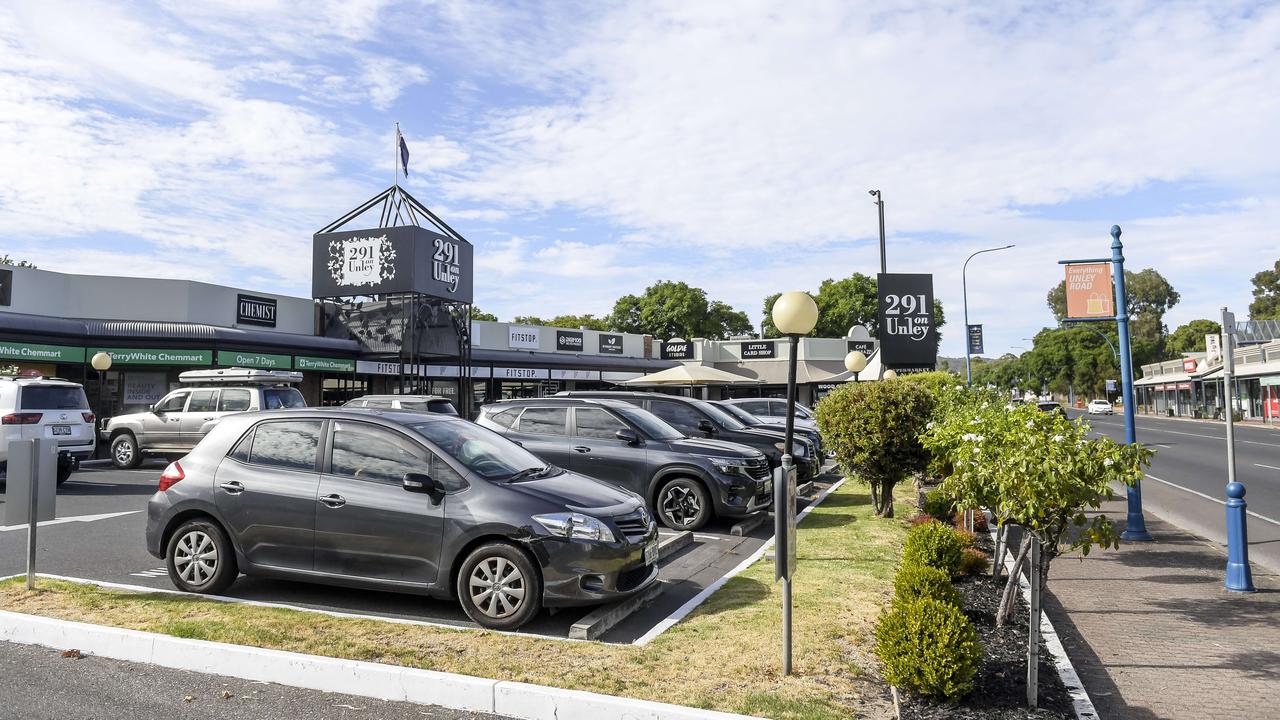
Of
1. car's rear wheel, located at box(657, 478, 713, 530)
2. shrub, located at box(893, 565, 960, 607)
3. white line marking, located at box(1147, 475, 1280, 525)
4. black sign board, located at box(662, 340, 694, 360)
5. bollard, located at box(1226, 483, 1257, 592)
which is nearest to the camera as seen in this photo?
shrub, located at box(893, 565, 960, 607)

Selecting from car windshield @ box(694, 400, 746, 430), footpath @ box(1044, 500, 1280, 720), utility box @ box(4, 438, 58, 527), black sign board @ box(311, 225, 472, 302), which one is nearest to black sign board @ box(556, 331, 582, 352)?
black sign board @ box(311, 225, 472, 302)

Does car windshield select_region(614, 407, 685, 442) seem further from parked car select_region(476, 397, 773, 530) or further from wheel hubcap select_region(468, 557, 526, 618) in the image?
wheel hubcap select_region(468, 557, 526, 618)

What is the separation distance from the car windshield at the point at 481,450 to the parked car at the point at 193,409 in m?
10.5

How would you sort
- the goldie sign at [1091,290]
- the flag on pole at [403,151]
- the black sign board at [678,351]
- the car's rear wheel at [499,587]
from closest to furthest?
the car's rear wheel at [499,587]
the goldie sign at [1091,290]
the flag on pole at [403,151]
the black sign board at [678,351]

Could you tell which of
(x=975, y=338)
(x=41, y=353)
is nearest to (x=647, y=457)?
(x=41, y=353)

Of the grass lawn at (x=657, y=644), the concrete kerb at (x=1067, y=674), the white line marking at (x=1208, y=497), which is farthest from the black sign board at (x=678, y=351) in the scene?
the concrete kerb at (x=1067, y=674)

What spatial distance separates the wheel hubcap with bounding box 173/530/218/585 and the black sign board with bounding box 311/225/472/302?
2049cm

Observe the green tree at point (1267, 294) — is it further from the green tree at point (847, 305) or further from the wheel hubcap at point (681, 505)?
the wheel hubcap at point (681, 505)

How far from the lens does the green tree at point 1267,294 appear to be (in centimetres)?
8088

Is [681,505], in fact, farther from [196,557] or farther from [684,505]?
[196,557]

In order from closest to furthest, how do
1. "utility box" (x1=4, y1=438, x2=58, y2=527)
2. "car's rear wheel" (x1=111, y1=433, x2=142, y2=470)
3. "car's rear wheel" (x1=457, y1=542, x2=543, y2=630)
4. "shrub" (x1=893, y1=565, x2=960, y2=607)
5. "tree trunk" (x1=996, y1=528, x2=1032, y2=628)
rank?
"shrub" (x1=893, y1=565, x2=960, y2=607) → "car's rear wheel" (x1=457, y1=542, x2=543, y2=630) → "tree trunk" (x1=996, y1=528, x2=1032, y2=628) → "utility box" (x1=4, y1=438, x2=58, y2=527) → "car's rear wheel" (x1=111, y1=433, x2=142, y2=470)

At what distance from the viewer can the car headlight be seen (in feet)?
18.8

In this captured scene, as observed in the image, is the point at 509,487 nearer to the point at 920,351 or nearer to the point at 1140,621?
the point at 1140,621

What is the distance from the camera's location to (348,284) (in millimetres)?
27125
